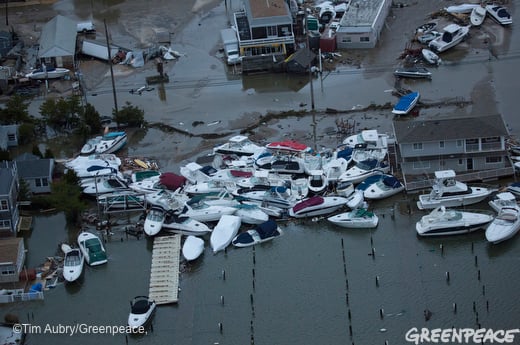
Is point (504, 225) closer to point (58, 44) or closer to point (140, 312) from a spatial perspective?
point (140, 312)

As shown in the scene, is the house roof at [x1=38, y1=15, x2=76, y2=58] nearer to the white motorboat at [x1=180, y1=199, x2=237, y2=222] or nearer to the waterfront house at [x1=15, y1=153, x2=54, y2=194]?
the waterfront house at [x1=15, y1=153, x2=54, y2=194]

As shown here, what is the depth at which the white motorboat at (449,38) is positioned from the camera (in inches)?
2053

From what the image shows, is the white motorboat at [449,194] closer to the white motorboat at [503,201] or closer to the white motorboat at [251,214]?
the white motorboat at [503,201]

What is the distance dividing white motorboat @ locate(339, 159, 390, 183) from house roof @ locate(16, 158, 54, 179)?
11699mm

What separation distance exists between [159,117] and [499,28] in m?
19.0

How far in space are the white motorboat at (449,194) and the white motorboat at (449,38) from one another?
14.8m

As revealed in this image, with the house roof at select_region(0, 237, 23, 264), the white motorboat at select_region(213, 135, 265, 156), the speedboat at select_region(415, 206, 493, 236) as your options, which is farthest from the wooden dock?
the speedboat at select_region(415, 206, 493, 236)

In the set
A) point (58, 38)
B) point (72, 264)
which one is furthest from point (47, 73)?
point (72, 264)

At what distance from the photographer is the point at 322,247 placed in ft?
121

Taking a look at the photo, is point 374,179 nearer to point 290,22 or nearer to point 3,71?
point 290,22

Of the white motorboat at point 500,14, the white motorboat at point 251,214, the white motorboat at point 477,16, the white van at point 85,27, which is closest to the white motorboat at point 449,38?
the white motorboat at point 477,16

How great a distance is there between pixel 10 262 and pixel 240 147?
1172 cm

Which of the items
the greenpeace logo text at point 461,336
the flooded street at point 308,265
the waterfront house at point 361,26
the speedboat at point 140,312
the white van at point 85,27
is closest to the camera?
the greenpeace logo text at point 461,336

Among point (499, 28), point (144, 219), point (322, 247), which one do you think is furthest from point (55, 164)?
point (499, 28)
